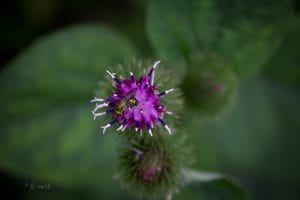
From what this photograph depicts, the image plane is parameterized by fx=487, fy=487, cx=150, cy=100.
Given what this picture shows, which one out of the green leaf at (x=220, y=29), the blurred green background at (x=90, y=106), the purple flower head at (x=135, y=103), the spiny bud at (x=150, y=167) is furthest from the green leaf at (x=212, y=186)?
the green leaf at (x=220, y=29)

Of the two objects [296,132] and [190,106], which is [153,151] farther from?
[296,132]

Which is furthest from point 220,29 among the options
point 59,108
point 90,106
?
point 59,108

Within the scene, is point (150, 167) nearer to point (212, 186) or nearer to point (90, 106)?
point (212, 186)

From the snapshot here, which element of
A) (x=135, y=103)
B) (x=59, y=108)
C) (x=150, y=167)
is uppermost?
(x=59, y=108)

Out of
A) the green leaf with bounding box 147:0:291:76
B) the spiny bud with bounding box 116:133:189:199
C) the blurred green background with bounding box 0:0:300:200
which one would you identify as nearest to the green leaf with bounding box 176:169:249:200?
the spiny bud with bounding box 116:133:189:199

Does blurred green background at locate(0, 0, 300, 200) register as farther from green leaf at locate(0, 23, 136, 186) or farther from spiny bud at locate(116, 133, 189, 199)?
spiny bud at locate(116, 133, 189, 199)

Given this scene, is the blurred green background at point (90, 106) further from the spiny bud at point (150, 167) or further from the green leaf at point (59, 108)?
the spiny bud at point (150, 167)

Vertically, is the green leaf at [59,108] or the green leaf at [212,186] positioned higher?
the green leaf at [59,108]
